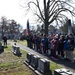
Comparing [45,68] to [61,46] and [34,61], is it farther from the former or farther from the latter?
[61,46]

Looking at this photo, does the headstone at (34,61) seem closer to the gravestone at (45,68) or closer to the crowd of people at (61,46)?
the gravestone at (45,68)

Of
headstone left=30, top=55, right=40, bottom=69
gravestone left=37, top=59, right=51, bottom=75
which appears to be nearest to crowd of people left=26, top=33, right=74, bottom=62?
headstone left=30, top=55, right=40, bottom=69

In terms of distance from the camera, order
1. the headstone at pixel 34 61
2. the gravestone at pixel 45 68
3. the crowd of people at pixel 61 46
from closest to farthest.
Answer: the gravestone at pixel 45 68 → the headstone at pixel 34 61 → the crowd of people at pixel 61 46

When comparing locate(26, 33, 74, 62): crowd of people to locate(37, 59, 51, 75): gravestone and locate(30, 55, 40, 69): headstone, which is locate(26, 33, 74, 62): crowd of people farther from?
locate(37, 59, 51, 75): gravestone

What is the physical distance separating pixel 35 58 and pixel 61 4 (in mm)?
30198

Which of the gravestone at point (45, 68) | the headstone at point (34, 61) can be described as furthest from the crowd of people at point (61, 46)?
the gravestone at point (45, 68)

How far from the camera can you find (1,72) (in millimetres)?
13562

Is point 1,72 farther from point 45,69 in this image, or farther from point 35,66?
point 45,69

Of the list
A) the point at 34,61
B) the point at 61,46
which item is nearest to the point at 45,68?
the point at 34,61

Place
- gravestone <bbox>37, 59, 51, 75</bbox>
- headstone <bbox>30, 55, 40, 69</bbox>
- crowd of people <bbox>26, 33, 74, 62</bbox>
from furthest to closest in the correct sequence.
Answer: crowd of people <bbox>26, 33, 74, 62</bbox> → headstone <bbox>30, 55, 40, 69</bbox> → gravestone <bbox>37, 59, 51, 75</bbox>

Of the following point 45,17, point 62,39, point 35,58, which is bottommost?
point 35,58

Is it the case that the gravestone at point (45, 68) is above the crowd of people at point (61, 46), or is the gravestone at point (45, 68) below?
below

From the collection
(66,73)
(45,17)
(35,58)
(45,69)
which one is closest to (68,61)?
(35,58)

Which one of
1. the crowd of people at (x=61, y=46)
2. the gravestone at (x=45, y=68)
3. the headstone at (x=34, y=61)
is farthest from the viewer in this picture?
the crowd of people at (x=61, y=46)
